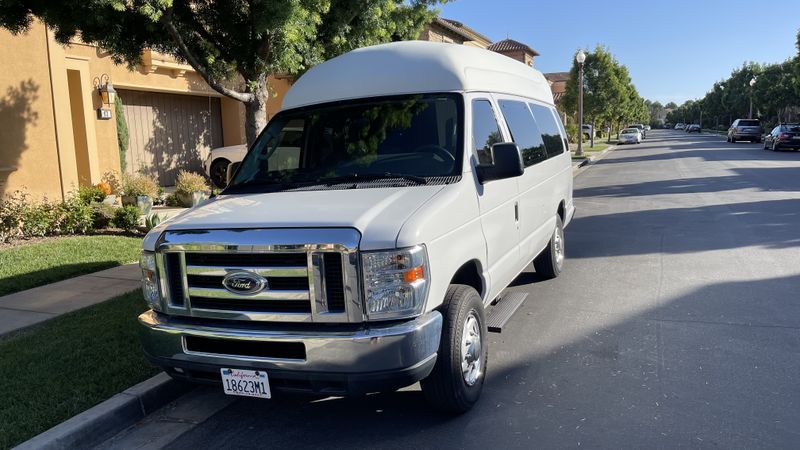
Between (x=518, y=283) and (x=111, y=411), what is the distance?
4.57 m

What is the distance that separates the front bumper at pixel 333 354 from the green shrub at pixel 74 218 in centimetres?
757

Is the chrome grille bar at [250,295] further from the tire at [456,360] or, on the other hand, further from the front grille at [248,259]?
the tire at [456,360]

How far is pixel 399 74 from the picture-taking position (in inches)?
188

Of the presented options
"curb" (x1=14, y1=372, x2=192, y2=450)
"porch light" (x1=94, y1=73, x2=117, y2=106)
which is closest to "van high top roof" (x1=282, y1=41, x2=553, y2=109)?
"curb" (x1=14, y1=372, x2=192, y2=450)

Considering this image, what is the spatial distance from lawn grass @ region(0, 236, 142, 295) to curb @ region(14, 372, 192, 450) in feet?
12.3

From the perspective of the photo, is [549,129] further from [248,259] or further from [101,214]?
[101,214]

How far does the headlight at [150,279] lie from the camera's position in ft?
12.8

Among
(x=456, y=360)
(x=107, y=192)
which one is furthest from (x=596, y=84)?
(x=456, y=360)

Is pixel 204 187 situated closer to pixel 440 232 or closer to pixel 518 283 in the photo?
pixel 518 283

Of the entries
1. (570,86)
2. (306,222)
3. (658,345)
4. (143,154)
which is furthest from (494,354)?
(570,86)

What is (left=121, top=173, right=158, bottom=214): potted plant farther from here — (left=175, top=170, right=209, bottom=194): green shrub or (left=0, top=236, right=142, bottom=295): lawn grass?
(left=0, top=236, right=142, bottom=295): lawn grass

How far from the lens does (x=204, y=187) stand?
525 inches

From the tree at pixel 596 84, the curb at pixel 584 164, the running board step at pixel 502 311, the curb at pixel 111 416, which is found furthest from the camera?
the tree at pixel 596 84

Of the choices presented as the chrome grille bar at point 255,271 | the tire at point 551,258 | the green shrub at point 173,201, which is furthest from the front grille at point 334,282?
the green shrub at point 173,201
